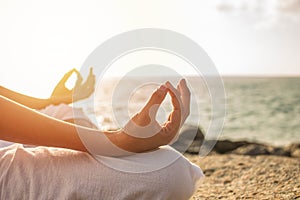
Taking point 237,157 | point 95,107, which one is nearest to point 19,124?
point 95,107

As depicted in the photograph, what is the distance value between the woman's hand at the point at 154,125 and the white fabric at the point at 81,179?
0.19 ft

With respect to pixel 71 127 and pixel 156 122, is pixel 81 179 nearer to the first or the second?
pixel 71 127

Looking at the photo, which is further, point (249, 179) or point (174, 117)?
point (249, 179)

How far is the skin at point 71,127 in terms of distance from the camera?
125 centimetres

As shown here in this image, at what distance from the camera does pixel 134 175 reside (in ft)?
4.31

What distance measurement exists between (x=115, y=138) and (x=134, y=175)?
13 centimetres

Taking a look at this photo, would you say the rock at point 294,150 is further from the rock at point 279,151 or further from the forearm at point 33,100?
the forearm at point 33,100

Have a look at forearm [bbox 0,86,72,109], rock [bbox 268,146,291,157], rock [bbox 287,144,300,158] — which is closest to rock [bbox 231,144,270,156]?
rock [bbox 268,146,291,157]

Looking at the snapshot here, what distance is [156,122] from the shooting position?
4.30ft

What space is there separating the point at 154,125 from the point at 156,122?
0.04ft

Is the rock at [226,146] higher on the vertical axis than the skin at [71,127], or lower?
lower

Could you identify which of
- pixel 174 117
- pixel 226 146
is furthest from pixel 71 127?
pixel 226 146

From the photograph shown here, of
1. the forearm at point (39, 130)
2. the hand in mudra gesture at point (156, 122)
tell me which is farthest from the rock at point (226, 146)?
the forearm at point (39, 130)

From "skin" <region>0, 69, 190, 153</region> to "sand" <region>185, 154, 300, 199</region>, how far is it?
1.15 m
